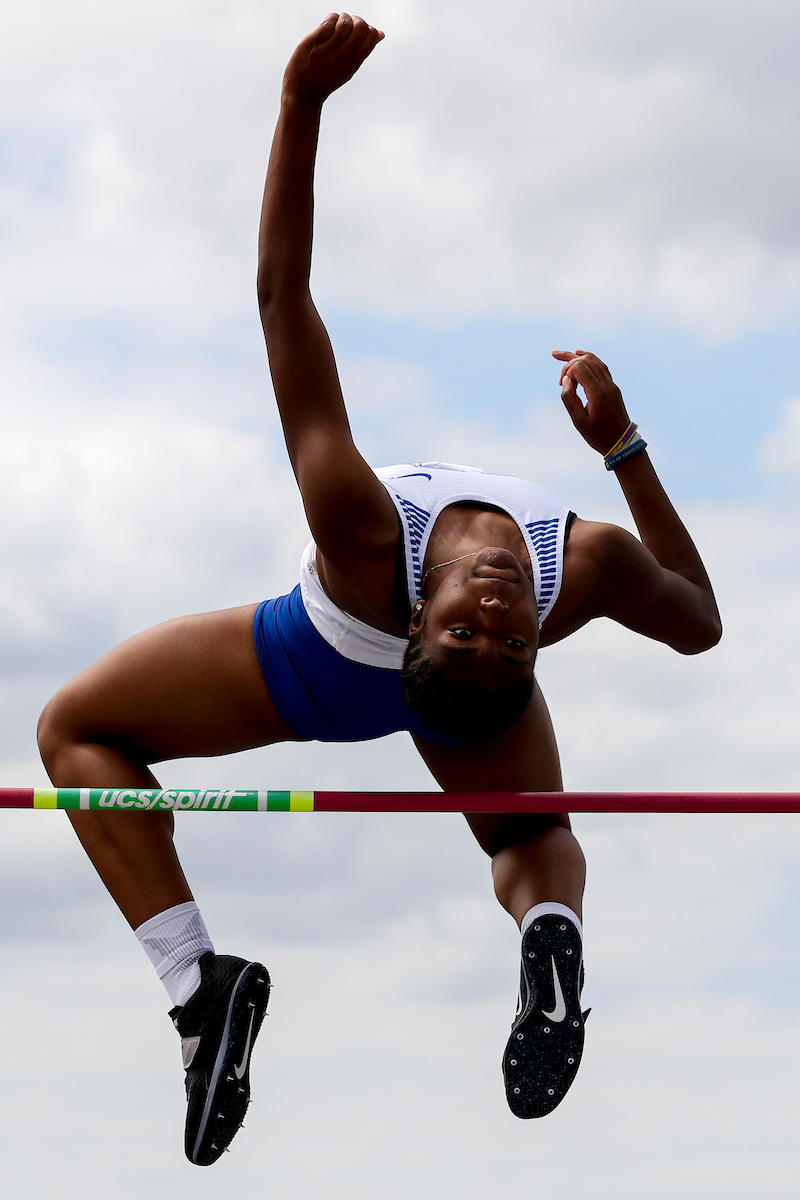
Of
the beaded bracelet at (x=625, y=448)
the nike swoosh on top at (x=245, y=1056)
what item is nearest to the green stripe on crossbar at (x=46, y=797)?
the nike swoosh on top at (x=245, y=1056)

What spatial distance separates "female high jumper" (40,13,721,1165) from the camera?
386 cm

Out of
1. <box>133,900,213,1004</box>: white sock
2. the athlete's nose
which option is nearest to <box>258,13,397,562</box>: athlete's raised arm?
the athlete's nose

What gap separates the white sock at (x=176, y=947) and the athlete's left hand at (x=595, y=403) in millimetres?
1938

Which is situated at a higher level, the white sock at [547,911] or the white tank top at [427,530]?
the white tank top at [427,530]

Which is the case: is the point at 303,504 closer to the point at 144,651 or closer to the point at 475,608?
the point at 475,608

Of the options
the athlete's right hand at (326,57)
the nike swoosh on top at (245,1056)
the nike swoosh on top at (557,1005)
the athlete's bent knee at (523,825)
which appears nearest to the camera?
the athlete's right hand at (326,57)

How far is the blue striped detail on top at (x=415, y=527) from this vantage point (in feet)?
12.8

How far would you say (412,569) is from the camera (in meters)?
3.90

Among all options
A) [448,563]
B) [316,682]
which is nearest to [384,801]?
[316,682]

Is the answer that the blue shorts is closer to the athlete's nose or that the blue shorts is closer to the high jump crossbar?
the high jump crossbar

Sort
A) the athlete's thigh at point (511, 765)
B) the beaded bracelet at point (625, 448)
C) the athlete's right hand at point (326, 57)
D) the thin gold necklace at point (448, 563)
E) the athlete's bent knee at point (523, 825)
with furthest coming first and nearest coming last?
the beaded bracelet at point (625, 448), the athlete's bent knee at point (523, 825), the athlete's thigh at point (511, 765), the athlete's right hand at point (326, 57), the thin gold necklace at point (448, 563)

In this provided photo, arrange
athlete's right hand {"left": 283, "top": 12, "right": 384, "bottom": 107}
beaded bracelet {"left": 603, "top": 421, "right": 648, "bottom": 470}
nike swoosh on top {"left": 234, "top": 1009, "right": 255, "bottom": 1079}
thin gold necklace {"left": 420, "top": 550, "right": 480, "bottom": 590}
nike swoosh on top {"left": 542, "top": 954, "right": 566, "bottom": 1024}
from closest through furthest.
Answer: thin gold necklace {"left": 420, "top": 550, "right": 480, "bottom": 590} < athlete's right hand {"left": 283, "top": 12, "right": 384, "bottom": 107} < nike swoosh on top {"left": 542, "top": 954, "right": 566, "bottom": 1024} < nike swoosh on top {"left": 234, "top": 1009, "right": 255, "bottom": 1079} < beaded bracelet {"left": 603, "top": 421, "right": 648, "bottom": 470}

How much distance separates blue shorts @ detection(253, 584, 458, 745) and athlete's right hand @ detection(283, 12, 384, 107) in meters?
1.38

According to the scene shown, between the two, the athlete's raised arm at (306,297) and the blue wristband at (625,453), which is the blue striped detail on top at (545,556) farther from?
the blue wristband at (625,453)
